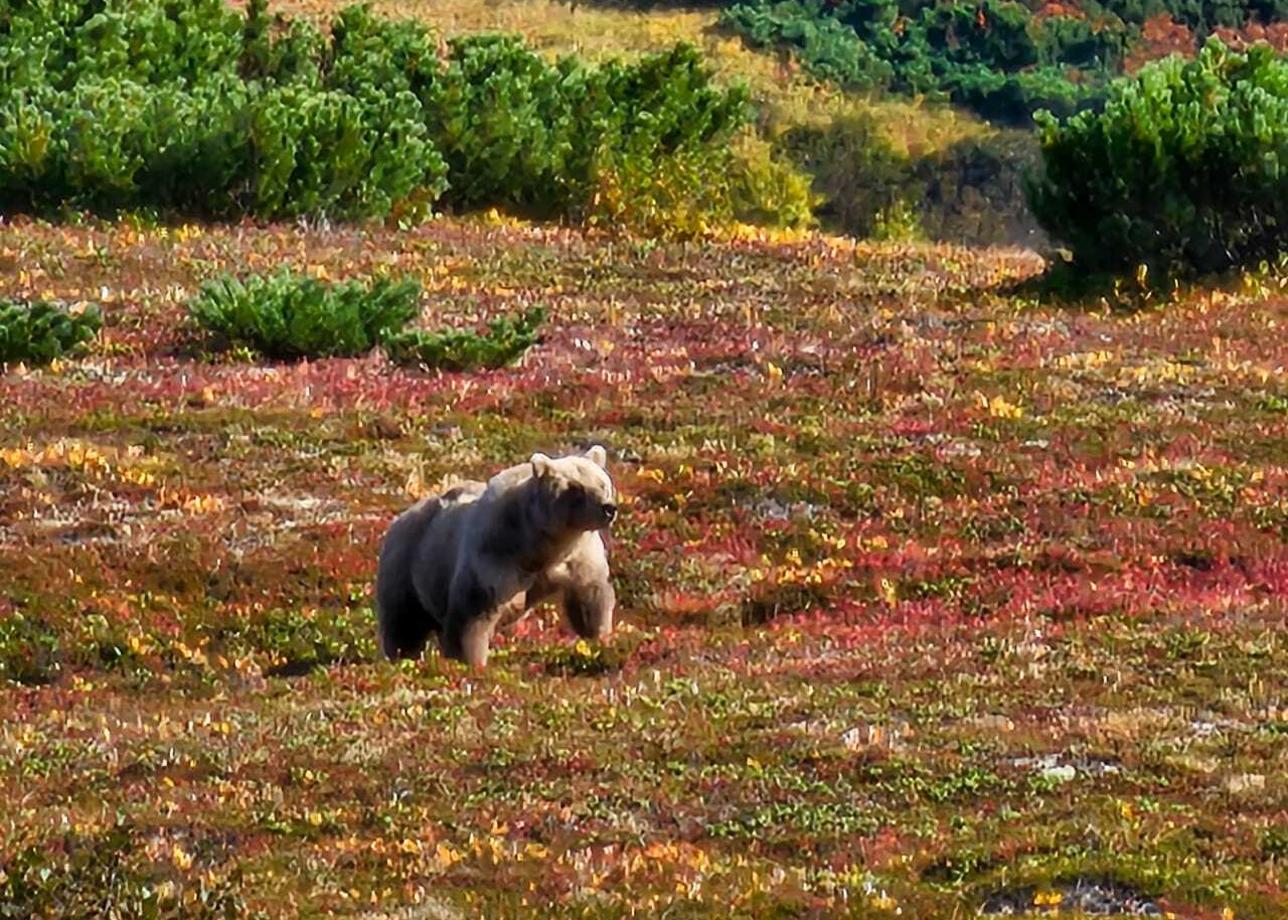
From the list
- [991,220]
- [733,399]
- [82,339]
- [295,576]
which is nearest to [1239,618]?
[295,576]

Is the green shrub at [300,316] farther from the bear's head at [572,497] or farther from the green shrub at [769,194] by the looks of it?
the green shrub at [769,194]

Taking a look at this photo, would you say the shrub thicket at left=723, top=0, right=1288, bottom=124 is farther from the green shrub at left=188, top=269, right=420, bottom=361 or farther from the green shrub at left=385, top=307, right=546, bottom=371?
the green shrub at left=385, top=307, right=546, bottom=371

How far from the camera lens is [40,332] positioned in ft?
95.8

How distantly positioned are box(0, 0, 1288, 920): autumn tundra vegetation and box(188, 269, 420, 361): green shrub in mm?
65

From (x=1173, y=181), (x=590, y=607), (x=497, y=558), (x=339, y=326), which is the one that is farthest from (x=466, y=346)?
(x=497, y=558)

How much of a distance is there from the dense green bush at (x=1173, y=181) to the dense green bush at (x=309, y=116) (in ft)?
42.3

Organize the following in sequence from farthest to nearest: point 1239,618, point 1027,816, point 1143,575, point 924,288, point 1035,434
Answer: point 924,288, point 1035,434, point 1143,575, point 1239,618, point 1027,816

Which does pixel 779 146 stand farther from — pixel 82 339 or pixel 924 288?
pixel 82 339

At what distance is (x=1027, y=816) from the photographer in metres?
11.4

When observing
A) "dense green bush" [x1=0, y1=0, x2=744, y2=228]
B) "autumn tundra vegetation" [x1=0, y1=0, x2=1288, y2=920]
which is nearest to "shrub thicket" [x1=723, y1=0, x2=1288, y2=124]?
"dense green bush" [x1=0, y1=0, x2=744, y2=228]

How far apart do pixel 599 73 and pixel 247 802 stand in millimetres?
44786

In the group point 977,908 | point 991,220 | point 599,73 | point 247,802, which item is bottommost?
point 991,220

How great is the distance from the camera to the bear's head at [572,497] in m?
16.1

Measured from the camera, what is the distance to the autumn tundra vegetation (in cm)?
1108
